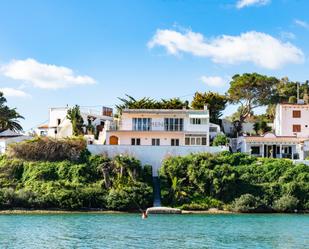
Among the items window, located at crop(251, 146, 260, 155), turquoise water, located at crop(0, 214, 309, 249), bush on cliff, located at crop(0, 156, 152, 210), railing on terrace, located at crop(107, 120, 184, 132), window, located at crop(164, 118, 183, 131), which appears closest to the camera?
turquoise water, located at crop(0, 214, 309, 249)

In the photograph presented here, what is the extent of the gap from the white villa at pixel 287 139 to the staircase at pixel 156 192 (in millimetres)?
12314

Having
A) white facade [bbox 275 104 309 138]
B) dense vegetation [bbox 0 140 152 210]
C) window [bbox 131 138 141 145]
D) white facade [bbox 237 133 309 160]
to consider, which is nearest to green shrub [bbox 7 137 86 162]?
dense vegetation [bbox 0 140 152 210]

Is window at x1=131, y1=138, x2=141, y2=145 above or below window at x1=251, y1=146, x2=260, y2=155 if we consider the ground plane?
above

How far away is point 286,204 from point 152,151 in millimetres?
14920

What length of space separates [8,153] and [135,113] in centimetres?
1484

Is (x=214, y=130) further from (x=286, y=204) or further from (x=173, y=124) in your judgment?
(x=286, y=204)

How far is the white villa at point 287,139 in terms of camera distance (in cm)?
6388

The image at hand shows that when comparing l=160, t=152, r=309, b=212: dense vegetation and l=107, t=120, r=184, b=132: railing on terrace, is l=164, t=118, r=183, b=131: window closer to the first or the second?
l=107, t=120, r=184, b=132: railing on terrace

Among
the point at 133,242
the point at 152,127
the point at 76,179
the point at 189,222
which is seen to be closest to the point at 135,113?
the point at 152,127

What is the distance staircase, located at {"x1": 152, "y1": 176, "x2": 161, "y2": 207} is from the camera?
53750 millimetres

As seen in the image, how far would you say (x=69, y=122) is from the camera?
72.8m

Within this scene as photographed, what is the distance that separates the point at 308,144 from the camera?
63.1 meters

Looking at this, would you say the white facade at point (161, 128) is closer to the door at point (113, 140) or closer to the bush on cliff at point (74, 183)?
the door at point (113, 140)

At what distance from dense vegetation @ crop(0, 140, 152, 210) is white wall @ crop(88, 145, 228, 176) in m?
1.50
